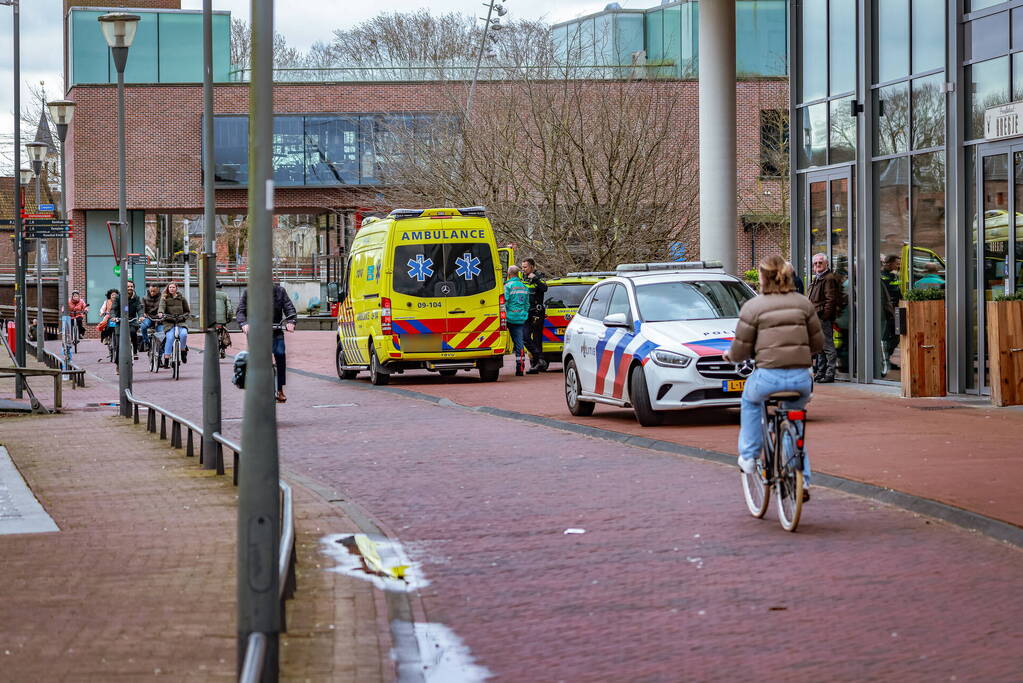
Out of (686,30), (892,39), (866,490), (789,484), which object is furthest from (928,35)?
(686,30)

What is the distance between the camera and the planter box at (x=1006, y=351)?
16.6 meters

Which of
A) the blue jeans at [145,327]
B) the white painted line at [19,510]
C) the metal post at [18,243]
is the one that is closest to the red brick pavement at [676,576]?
the white painted line at [19,510]

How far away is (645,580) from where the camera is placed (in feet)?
24.3

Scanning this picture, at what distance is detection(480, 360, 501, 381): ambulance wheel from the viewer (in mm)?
24188

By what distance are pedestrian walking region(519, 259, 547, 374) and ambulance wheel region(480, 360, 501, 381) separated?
5.65 feet

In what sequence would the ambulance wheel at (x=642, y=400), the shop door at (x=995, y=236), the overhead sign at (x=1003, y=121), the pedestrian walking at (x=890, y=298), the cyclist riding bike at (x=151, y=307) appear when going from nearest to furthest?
1. the ambulance wheel at (x=642, y=400)
2. the overhead sign at (x=1003, y=121)
3. the shop door at (x=995, y=236)
4. the pedestrian walking at (x=890, y=298)
5. the cyclist riding bike at (x=151, y=307)

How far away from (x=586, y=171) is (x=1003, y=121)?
16376 millimetres

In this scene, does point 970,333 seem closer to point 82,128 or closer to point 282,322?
point 282,322

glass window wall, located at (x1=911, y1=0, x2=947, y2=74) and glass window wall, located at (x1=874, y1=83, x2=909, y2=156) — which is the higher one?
glass window wall, located at (x1=911, y1=0, x2=947, y2=74)

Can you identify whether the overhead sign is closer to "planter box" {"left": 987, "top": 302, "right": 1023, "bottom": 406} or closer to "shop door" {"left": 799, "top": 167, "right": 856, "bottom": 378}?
"planter box" {"left": 987, "top": 302, "right": 1023, "bottom": 406}

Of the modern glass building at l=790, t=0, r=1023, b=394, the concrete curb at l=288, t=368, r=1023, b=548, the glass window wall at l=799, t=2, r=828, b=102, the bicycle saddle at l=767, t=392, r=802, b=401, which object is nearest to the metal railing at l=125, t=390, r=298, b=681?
the bicycle saddle at l=767, t=392, r=802, b=401

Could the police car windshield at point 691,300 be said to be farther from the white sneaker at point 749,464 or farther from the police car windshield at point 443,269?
the police car windshield at point 443,269

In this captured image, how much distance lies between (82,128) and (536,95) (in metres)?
27.3

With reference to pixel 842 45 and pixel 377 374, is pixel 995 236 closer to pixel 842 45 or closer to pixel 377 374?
pixel 842 45
